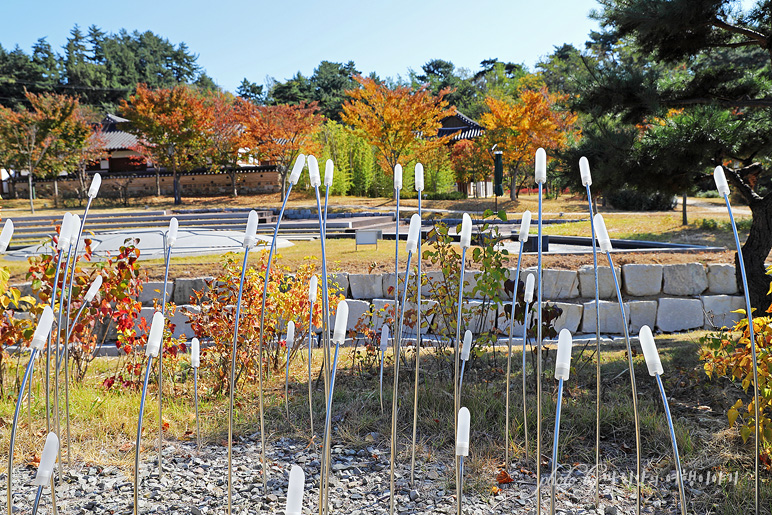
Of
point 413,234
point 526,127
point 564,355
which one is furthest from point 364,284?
point 526,127

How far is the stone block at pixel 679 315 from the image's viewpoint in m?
5.34

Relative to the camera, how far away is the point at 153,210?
17562 millimetres

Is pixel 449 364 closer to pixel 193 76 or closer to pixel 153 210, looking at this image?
pixel 153 210

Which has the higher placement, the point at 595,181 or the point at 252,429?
the point at 595,181

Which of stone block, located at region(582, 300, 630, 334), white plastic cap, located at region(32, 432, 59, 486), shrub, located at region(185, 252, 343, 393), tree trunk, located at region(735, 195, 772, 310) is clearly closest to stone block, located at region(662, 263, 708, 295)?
stone block, located at region(582, 300, 630, 334)

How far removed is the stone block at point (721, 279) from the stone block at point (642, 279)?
0.55m

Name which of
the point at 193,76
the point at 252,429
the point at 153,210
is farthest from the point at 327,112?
the point at 252,429

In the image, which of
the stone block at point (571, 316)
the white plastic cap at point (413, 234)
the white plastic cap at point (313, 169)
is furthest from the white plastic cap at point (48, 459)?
the stone block at point (571, 316)

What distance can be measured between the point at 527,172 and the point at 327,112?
1384 cm

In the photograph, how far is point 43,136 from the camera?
64.1 ft

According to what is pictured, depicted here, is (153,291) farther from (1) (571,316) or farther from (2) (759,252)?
(2) (759,252)

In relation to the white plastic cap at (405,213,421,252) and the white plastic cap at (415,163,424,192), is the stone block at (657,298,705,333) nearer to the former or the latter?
the white plastic cap at (415,163,424,192)

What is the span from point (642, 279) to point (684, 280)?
1.48ft

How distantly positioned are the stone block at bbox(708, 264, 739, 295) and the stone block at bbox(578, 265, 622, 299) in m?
0.94
